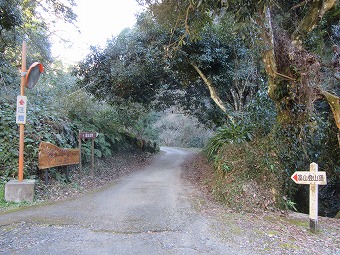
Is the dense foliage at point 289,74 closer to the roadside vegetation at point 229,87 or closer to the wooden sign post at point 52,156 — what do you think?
the roadside vegetation at point 229,87

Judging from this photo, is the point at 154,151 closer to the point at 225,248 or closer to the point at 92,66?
the point at 92,66

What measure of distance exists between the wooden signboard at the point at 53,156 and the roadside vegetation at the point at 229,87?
1.63 ft

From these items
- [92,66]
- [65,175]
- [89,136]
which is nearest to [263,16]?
[89,136]

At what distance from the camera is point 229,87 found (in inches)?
487

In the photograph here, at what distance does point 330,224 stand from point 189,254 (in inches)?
144

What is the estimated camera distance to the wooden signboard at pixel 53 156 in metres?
6.53

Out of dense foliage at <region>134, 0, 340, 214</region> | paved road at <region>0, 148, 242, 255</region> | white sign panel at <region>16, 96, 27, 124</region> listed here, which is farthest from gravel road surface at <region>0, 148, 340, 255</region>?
dense foliage at <region>134, 0, 340, 214</region>

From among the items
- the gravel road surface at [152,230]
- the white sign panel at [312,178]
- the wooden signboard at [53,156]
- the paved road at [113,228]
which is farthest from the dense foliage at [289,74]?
the wooden signboard at [53,156]

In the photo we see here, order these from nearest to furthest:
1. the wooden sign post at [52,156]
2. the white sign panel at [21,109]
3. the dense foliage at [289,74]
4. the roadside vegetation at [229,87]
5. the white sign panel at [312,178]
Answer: the white sign panel at [312,178], the white sign panel at [21,109], the dense foliage at [289,74], the wooden sign post at [52,156], the roadside vegetation at [229,87]

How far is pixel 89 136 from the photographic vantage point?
8945 mm

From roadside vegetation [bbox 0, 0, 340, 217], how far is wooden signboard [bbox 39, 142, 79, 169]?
0.50 metres

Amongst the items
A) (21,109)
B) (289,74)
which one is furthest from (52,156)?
(289,74)

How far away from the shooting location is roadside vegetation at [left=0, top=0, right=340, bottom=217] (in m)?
6.67

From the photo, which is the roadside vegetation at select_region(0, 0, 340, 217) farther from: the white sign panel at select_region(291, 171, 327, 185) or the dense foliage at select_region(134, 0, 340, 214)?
the white sign panel at select_region(291, 171, 327, 185)
